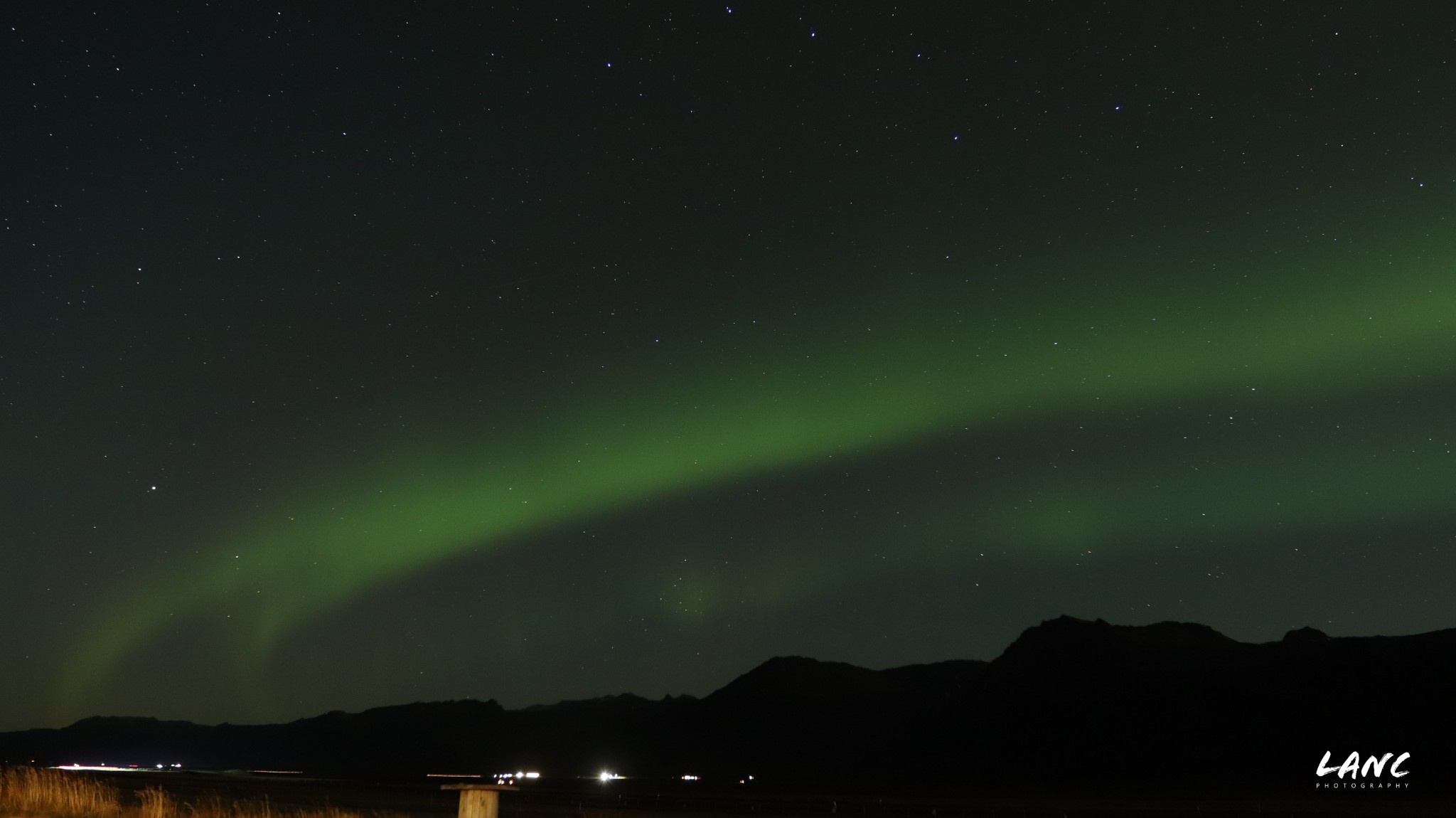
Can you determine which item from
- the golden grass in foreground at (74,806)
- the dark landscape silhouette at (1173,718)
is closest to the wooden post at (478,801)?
the golden grass in foreground at (74,806)

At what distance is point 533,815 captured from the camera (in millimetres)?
57344

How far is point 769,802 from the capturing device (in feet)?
248

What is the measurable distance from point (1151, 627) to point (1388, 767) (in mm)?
59244

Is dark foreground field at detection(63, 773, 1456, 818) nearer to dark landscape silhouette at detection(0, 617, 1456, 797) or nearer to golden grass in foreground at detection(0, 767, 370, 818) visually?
dark landscape silhouette at detection(0, 617, 1456, 797)

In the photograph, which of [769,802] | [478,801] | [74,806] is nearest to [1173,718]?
[769,802]

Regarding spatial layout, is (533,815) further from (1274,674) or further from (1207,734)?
(1274,674)

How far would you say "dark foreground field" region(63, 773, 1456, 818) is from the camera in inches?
2437

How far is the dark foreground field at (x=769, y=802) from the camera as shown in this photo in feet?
203

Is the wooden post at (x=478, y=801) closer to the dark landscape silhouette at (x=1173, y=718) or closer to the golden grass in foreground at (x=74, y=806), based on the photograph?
the golden grass in foreground at (x=74, y=806)

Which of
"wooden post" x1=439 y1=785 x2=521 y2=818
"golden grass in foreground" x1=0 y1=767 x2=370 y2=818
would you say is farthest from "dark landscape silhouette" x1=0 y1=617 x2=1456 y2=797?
"wooden post" x1=439 y1=785 x2=521 y2=818

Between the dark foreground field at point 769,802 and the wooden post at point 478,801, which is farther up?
the wooden post at point 478,801

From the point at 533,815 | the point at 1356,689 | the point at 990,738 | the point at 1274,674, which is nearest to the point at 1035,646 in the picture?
the point at 990,738

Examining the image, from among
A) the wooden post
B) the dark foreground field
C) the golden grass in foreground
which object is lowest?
the dark foreground field

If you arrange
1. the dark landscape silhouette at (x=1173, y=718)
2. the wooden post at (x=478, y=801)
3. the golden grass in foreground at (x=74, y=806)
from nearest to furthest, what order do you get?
1. the wooden post at (x=478, y=801)
2. the golden grass in foreground at (x=74, y=806)
3. the dark landscape silhouette at (x=1173, y=718)
